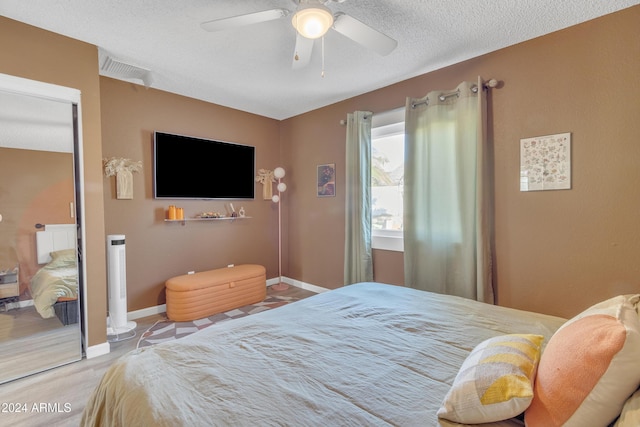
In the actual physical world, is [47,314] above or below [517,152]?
below

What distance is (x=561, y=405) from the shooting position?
78cm

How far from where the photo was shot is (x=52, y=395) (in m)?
1.97

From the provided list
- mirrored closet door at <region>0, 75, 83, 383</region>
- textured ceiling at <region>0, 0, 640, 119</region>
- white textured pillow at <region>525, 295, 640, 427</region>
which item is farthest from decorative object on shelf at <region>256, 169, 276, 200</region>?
white textured pillow at <region>525, 295, 640, 427</region>

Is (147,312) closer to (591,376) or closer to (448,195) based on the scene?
(448,195)

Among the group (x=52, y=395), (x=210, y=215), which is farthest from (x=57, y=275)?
(x=210, y=215)

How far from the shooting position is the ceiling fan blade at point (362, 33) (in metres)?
1.75

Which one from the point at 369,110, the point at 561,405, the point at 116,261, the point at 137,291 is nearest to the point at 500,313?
the point at 561,405

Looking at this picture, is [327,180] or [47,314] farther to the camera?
[327,180]

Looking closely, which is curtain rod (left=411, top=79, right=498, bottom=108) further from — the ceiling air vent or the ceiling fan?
the ceiling air vent

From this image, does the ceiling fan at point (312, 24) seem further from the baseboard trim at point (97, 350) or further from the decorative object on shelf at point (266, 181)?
the baseboard trim at point (97, 350)

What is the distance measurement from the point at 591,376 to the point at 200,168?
381 cm

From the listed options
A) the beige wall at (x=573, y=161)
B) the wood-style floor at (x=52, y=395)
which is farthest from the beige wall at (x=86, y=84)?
the beige wall at (x=573, y=161)

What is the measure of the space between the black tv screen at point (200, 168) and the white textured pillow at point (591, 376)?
3652mm

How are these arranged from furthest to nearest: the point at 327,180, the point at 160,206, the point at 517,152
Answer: the point at 327,180
the point at 160,206
the point at 517,152
